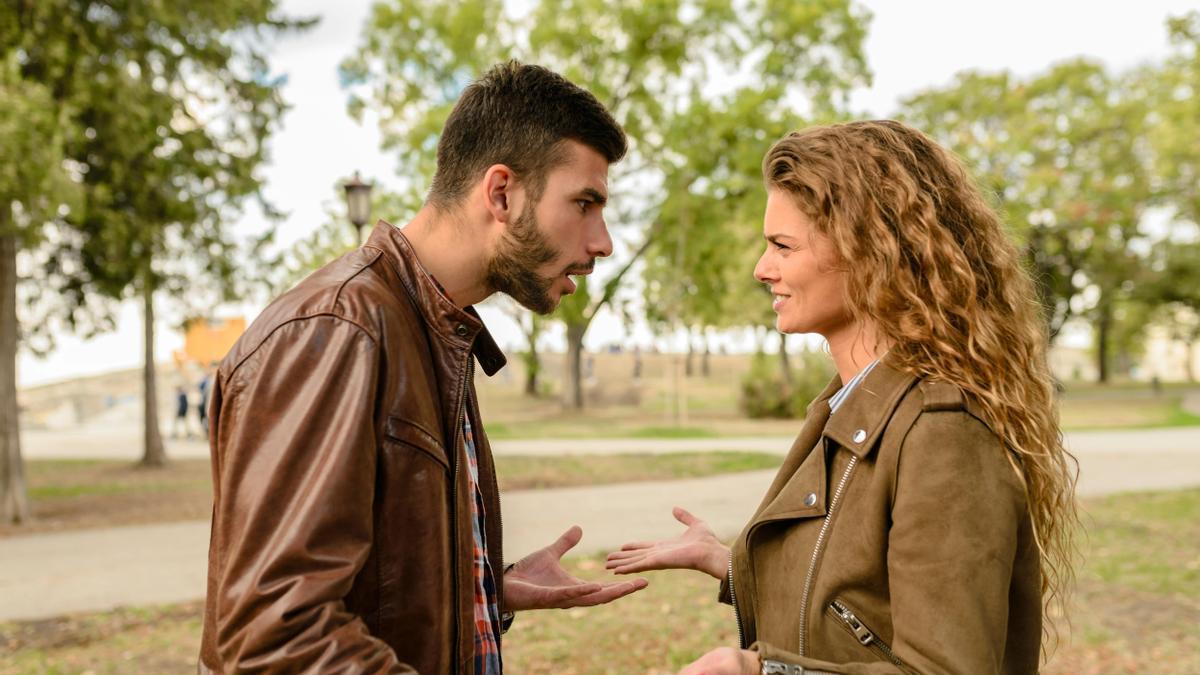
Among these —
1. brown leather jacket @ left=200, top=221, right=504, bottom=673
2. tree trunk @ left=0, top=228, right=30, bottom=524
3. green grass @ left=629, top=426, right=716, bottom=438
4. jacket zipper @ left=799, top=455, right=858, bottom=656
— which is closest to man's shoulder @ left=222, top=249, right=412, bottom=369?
brown leather jacket @ left=200, top=221, right=504, bottom=673

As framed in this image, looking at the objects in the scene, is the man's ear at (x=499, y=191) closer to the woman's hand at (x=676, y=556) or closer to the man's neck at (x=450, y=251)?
the man's neck at (x=450, y=251)

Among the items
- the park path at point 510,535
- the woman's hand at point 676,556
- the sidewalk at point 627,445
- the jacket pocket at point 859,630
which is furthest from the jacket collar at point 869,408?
the sidewalk at point 627,445

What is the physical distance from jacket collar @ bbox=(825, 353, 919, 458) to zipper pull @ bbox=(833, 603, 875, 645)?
0.99ft

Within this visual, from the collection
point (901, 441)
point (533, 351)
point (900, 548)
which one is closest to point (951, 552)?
point (900, 548)

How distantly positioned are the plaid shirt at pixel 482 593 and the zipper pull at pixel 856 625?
31.5 inches

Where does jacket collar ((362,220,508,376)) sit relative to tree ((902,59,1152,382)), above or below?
below

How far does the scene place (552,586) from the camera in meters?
2.61

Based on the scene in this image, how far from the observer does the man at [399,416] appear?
156cm

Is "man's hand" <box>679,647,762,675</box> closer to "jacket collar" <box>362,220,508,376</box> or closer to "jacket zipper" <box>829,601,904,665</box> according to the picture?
"jacket zipper" <box>829,601,904,665</box>

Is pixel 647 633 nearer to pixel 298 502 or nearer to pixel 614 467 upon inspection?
pixel 298 502

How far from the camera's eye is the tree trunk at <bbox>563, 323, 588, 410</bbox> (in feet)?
115

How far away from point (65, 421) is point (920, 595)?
41.3 m

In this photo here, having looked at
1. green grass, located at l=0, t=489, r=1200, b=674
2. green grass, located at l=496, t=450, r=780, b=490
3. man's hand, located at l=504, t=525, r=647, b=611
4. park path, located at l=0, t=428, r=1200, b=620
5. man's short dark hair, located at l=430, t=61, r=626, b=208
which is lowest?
green grass, located at l=0, t=489, r=1200, b=674

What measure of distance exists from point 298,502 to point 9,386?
12.9m
